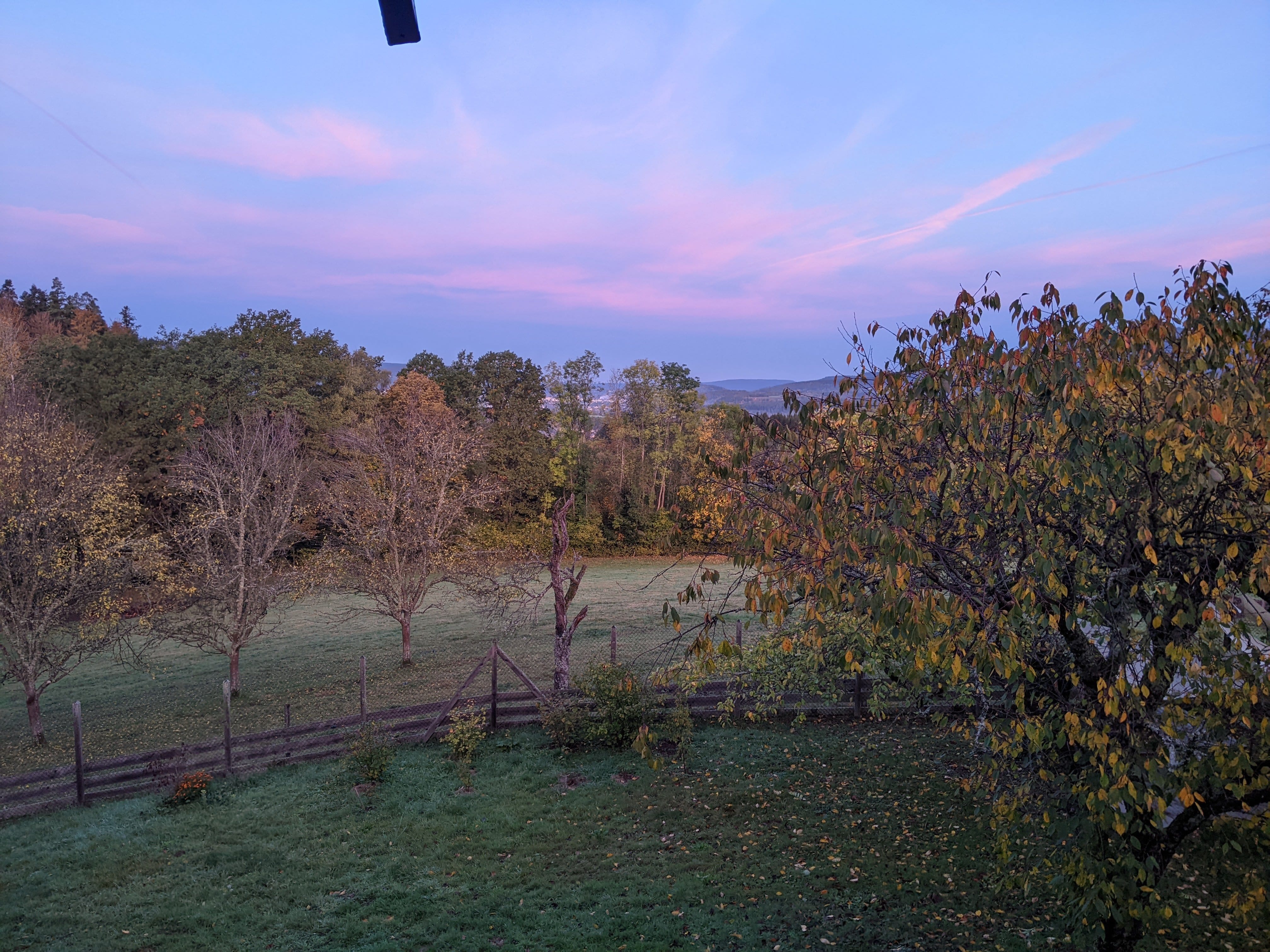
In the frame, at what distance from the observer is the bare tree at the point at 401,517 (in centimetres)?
2206

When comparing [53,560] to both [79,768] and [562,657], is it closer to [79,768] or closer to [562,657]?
[79,768]

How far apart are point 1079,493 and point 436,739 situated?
13.5m

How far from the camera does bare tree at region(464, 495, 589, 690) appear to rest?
625 inches

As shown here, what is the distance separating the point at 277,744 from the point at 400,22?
48.7 ft

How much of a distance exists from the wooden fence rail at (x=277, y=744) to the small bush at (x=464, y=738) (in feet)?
2.15

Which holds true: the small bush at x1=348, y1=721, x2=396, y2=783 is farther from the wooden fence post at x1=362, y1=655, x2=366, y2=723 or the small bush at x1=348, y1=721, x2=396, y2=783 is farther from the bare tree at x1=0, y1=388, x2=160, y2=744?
the bare tree at x1=0, y1=388, x2=160, y2=744

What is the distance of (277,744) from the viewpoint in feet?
46.9

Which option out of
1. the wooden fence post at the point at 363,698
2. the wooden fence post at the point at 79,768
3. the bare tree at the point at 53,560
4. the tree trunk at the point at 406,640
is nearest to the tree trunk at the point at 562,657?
the wooden fence post at the point at 363,698

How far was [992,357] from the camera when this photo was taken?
512cm

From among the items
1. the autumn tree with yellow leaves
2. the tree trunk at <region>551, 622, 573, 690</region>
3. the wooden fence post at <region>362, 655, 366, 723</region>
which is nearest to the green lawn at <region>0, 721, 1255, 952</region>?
the wooden fence post at <region>362, 655, 366, 723</region>

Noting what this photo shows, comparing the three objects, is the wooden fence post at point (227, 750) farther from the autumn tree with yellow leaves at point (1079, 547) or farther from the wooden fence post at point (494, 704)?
the autumn tree with yellow leaves at point (1079, 547)

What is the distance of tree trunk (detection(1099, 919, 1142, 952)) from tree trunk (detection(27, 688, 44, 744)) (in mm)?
20413

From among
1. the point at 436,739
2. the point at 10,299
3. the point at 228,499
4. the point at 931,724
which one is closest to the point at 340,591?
the point at 228,499

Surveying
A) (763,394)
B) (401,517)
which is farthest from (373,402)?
(763,394)
